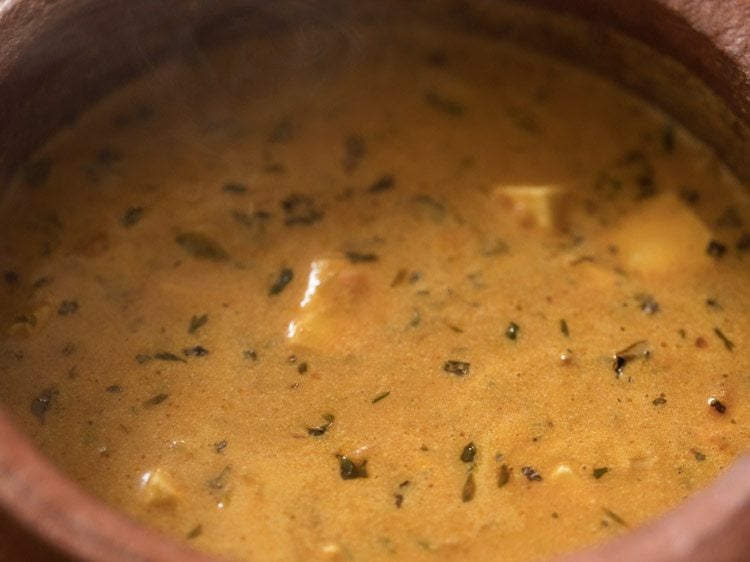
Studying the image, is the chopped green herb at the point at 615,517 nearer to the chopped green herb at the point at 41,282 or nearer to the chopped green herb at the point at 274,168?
the chopped green herb at the point at 274,168

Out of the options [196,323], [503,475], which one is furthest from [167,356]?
[503,475]

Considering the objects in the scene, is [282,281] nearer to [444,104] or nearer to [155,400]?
[155,400]

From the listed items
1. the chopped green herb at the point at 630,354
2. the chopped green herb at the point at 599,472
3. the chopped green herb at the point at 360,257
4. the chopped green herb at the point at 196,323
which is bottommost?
the chopped green herb at the point at 360,257

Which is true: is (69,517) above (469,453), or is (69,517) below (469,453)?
above

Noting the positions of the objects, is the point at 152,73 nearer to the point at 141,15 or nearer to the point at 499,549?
the point at 141,15

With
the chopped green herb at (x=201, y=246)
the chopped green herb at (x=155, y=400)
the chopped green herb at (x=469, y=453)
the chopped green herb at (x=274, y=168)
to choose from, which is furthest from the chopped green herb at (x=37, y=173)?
the chopped green herb at (x=469, y=453)

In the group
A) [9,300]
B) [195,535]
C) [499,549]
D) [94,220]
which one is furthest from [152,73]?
[499,549]
